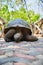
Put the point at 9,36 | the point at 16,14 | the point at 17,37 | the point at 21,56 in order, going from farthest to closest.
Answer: the point at 16,14, the point at 9,36, the point at 17,37, the point at 21,56

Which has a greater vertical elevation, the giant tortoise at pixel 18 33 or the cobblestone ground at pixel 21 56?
the cobblestone ground at pixel 21 56

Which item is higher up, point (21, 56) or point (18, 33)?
point (21, 56)

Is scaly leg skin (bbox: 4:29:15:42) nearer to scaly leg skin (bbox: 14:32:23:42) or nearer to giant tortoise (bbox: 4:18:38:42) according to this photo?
giant tortoise (bbox: 4:18:38:42)

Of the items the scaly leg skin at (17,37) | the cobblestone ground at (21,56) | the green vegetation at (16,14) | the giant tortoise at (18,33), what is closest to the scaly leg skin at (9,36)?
the giant tortoise at (18,33)

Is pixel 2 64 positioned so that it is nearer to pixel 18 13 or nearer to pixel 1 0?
pixel 1 0

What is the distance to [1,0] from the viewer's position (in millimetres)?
13430

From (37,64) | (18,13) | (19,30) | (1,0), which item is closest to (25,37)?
(19,30)

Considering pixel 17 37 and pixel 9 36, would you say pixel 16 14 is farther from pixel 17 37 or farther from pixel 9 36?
pixel 17 37

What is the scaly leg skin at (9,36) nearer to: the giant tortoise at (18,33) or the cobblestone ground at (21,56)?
the giant tortoise at (18,33)

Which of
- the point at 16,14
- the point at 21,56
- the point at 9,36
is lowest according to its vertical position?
the point at 16,14

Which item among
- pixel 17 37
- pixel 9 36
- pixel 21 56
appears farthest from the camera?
pixel 9 36

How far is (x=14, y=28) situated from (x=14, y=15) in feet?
36.2

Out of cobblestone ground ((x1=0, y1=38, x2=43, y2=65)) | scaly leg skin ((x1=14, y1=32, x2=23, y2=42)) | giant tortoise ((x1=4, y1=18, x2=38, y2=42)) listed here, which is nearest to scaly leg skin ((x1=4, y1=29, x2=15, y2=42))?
giant tortoise ((x1=4, y1=18, x2=38, y2=42))

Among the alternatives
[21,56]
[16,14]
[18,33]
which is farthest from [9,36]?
[16,14]
